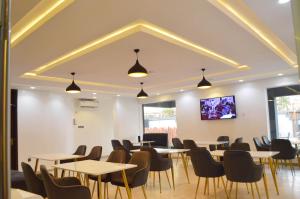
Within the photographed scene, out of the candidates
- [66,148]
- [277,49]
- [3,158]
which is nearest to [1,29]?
[3,158]

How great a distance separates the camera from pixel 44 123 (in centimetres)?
816

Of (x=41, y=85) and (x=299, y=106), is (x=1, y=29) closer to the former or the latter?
(x=41, y=85)

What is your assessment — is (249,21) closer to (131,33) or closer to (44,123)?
(131,33)

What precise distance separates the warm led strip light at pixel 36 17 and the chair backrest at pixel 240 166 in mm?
3100

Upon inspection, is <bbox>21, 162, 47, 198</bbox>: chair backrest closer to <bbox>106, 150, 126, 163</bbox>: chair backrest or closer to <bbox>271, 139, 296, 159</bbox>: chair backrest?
<bbox>106, 150, 126, 163</bbox>: chair backrest

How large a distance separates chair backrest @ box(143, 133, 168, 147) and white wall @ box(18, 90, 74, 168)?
10.3 ft

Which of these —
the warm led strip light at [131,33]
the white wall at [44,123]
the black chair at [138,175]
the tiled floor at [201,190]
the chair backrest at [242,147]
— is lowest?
the tiled floor at [201,190]

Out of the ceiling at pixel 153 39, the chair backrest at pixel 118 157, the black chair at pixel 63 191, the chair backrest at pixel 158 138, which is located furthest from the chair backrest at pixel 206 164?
the chair backrest at pixel 158 138

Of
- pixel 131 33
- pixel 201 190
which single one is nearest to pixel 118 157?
pixel 201 190

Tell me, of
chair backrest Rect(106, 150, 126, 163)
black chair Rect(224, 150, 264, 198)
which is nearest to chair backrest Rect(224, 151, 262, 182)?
black chair Rect(224, 150, 264, 198)

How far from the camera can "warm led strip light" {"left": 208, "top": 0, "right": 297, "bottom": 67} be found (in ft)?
10.0

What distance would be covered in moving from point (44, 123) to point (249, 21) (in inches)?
272

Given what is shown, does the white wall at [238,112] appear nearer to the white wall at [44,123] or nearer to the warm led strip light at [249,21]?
the warm led strip light at [249,21]

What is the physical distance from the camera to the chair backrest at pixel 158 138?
9.98 meters
